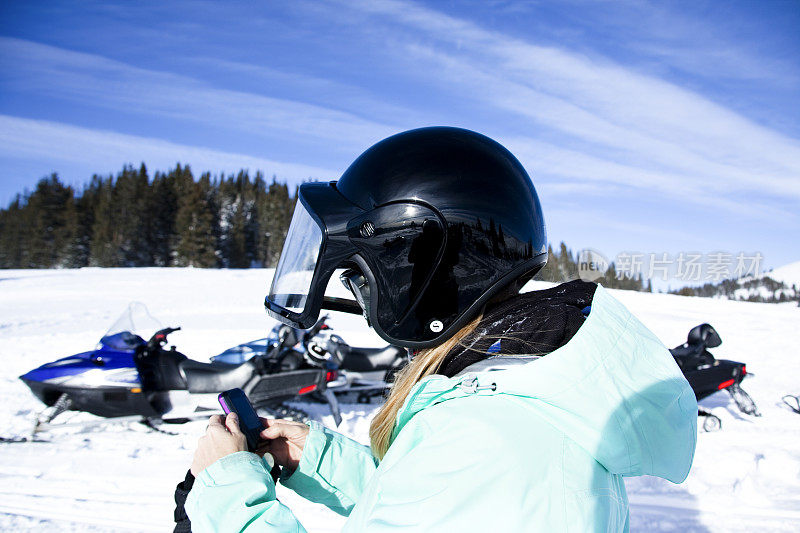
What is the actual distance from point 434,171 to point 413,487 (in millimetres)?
764

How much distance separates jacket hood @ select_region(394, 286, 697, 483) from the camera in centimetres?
86

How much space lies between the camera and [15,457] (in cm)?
380

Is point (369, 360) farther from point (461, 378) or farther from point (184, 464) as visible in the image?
point (461, 378)

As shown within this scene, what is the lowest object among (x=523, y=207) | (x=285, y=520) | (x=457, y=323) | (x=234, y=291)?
(x=234, y=291)

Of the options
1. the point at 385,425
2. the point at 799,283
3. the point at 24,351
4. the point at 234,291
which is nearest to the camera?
the point at 385,425

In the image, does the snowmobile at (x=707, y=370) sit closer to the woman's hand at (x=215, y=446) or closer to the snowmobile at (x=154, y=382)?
the snowmobile at (x=154, y=382)

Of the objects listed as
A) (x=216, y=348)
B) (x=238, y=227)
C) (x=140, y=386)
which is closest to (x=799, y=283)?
(x=216, y=348)

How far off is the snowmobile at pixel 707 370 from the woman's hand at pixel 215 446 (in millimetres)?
5231

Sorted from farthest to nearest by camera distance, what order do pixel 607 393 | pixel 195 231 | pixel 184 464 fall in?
pixel 195 231 < pixel 184 464 < pixel 607 393

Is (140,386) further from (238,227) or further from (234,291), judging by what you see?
(238,227)

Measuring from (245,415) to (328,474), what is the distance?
328 mm

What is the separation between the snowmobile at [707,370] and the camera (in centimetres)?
528

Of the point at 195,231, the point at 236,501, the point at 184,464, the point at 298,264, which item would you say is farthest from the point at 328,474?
the point at 195,231

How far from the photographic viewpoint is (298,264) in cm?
155
